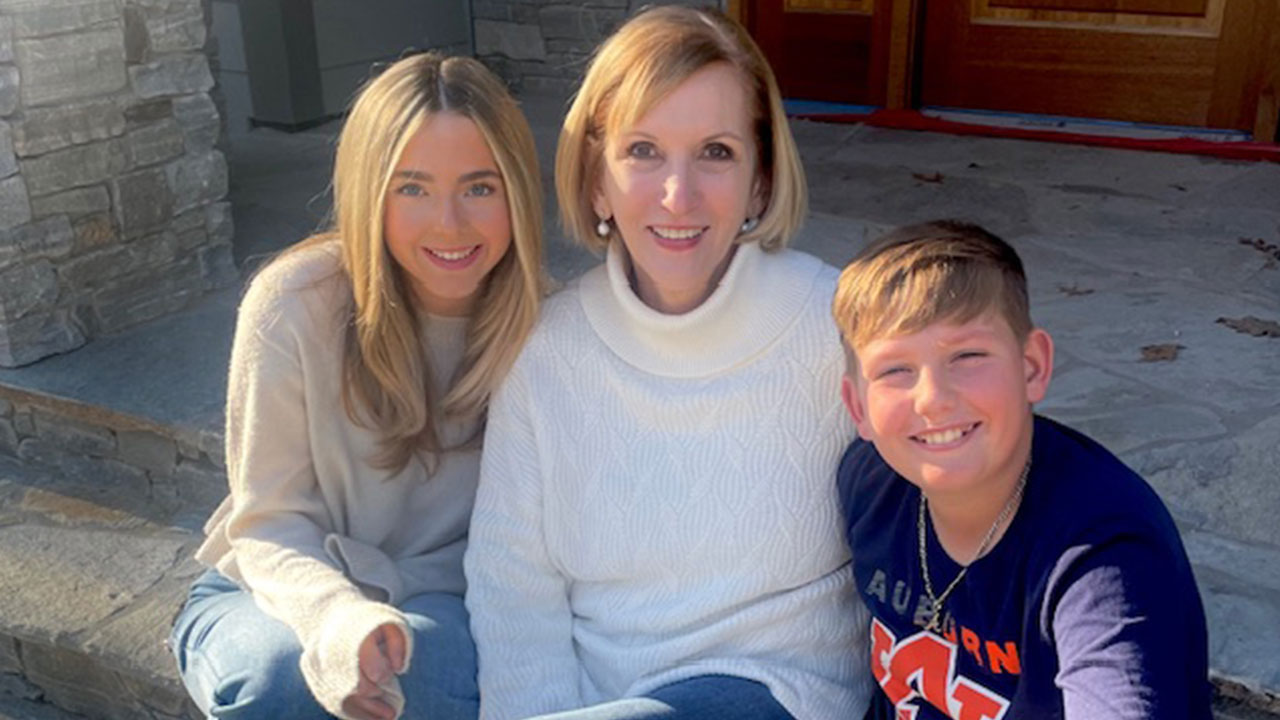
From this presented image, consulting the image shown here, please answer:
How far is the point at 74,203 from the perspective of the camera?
3.20 m

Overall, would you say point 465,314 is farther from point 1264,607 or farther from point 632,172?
point 1264,607

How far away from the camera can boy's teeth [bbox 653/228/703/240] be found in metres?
1.82

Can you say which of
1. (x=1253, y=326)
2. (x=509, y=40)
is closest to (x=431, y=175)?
(x=1253, y=326)

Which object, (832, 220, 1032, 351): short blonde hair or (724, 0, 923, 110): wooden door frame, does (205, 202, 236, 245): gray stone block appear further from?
(832, 220, 1032, 351): short blonde hair

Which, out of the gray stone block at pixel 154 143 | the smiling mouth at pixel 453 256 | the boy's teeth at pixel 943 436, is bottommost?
the gray stone block at pixel 154 143

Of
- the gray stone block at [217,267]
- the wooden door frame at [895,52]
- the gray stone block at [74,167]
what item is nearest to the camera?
the gray stone block at [74,167]

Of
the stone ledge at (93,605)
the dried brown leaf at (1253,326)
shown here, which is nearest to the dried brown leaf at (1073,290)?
the dried brown leaf at (1253,326)

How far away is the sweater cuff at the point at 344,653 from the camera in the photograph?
1.74 meters

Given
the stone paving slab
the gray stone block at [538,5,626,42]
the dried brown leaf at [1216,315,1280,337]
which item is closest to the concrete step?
the stone paving slab

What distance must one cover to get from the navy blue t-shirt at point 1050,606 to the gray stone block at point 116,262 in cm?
225

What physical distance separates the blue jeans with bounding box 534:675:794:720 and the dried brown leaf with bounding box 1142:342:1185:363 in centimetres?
162

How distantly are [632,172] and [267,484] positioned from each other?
0.72 m

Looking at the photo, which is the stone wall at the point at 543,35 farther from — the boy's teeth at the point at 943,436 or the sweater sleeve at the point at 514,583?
the boy's teeth at the point at 943,436

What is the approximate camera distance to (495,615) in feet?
6.28
